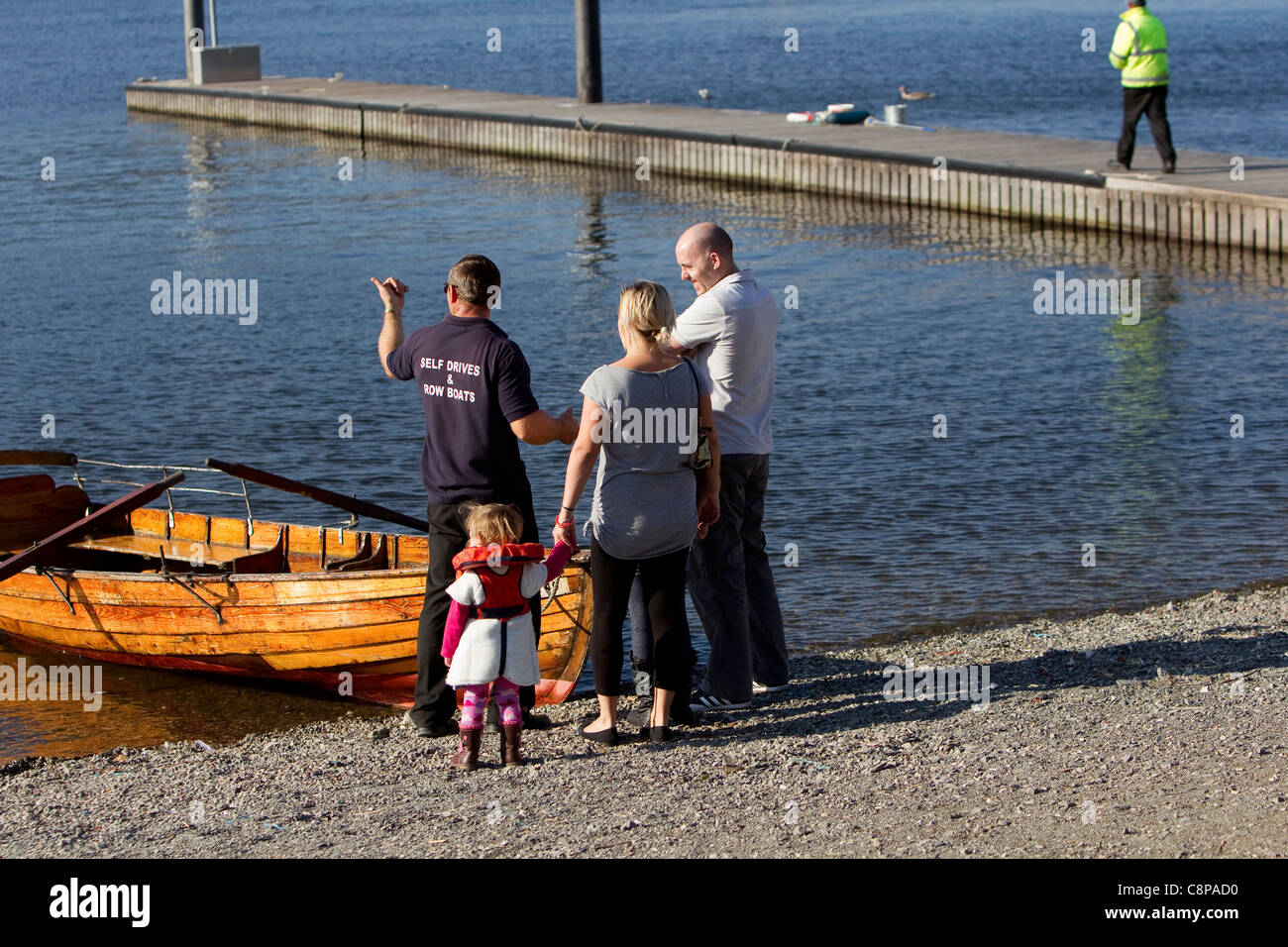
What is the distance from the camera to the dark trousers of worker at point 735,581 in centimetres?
646

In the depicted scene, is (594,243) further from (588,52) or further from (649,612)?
(649,612)

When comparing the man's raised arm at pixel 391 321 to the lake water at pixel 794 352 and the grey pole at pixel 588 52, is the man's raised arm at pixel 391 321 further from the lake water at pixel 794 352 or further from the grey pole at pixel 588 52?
the grey pole at pixel 588 52

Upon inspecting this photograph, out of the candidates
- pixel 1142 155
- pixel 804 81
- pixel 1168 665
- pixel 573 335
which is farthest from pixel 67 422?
pixel 804 81

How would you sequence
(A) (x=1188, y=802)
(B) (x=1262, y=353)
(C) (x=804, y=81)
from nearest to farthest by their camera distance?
(A) (x=1188, y=802)
(B) (x=1262, y=353)
(C) (x=804, y=81)

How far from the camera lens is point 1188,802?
18.1 ft

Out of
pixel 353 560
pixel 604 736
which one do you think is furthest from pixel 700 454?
pixel 353 560

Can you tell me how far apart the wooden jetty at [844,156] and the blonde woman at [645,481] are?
1479 cm

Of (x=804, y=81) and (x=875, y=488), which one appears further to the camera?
(x=804, y=81)

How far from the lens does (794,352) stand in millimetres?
15766

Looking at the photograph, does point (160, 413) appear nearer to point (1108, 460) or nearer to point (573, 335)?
point (573, 335)

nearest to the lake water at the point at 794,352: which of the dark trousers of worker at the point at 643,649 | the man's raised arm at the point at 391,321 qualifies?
the dark trousers of worker at the point at 643,649

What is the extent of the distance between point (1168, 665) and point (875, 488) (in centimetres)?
435

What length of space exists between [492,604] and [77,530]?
2952mm

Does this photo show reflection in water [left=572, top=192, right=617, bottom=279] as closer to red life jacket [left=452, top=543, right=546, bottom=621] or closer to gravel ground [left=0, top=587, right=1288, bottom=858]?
gravel ground [left=0, top=587, right=1288, bottom=858]
